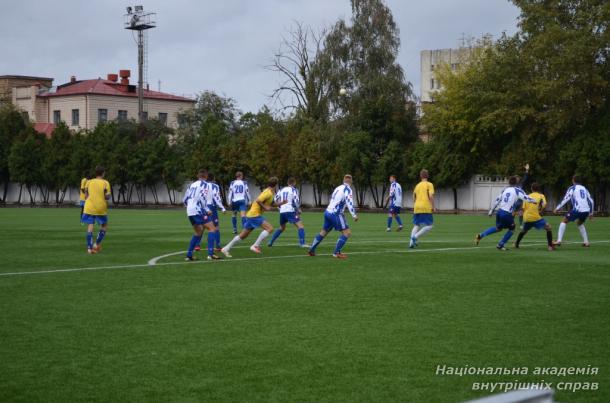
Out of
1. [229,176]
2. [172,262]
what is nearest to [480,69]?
[229,176]

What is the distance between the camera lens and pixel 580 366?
7.84 metres

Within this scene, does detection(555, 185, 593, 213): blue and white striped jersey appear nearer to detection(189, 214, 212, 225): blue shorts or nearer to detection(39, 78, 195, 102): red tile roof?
detection(189, 214, 212, 225): blue shorts

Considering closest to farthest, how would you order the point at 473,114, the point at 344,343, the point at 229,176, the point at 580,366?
the point at 580,366, the point at 344,343, the point at 473,114, the point at 229,176

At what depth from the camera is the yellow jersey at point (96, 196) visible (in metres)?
20.3

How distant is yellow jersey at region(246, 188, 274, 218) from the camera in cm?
2058

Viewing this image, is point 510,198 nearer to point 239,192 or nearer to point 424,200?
point 424,200

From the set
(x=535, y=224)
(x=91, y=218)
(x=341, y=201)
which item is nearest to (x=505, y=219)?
(x=535, y=224)

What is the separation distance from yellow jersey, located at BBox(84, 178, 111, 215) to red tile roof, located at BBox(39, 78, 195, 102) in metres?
78.5

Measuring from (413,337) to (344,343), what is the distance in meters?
0.84

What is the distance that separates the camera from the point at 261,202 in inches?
818

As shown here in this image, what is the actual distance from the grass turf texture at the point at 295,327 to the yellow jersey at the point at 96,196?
8.30 feet

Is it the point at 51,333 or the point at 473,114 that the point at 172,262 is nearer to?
the point at 51,333

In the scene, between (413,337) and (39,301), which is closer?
(413,337)

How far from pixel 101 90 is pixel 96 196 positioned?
8089cm
